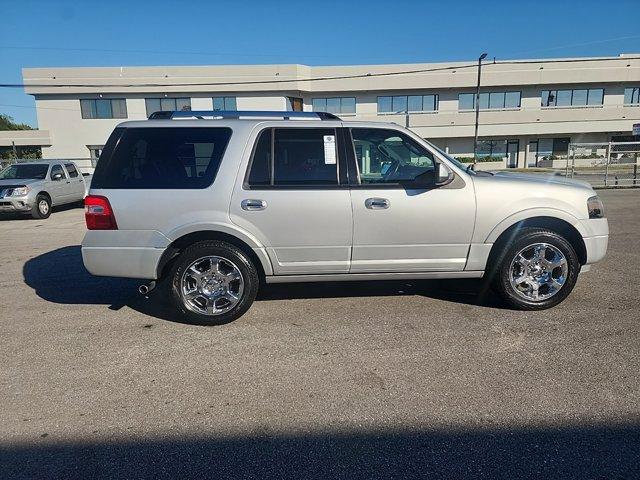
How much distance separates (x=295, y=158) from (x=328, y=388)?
2.22 metres

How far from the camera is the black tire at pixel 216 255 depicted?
4070 millimetres

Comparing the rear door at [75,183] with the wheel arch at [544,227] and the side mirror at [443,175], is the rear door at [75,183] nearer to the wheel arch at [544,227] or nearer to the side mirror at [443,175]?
the side mirror at [443,175]

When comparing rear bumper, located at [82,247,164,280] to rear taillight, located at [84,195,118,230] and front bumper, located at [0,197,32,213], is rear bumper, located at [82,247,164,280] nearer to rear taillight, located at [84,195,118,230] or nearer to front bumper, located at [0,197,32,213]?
rear taillight, located at [84,195,118,230]

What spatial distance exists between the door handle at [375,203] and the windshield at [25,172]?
41.2 ft

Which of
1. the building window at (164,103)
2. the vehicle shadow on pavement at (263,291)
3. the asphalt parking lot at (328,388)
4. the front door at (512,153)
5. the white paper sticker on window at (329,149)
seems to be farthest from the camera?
the front door at (512,153)

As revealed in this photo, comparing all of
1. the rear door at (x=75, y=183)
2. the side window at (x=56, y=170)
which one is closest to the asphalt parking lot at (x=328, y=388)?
the side window at (x=56, y=170)

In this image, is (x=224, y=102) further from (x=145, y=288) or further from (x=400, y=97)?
(x=145, y=288)

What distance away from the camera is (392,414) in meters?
2.72

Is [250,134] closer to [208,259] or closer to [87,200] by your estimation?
[208,259]

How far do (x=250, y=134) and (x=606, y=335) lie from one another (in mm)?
3798

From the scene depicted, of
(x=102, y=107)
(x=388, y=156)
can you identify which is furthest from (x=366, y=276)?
(x=102, y=107)

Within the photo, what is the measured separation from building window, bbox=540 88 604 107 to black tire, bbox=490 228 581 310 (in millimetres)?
42263

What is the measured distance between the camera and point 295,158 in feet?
13.6

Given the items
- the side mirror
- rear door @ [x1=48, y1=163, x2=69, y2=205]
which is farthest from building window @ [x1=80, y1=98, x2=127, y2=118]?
the side mirror
